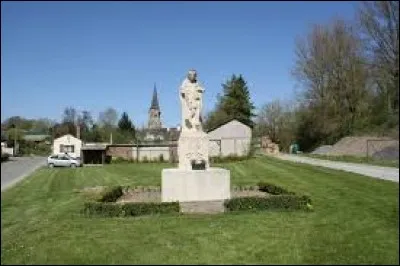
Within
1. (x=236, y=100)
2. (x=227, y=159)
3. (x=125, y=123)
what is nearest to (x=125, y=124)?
(x=125, y=123)

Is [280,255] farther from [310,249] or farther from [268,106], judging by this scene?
[268,106]

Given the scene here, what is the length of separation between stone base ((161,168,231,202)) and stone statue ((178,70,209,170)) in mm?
614

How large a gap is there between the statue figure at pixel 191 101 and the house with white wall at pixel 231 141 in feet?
119

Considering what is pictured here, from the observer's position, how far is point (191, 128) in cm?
1436

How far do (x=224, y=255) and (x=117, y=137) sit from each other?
238ft

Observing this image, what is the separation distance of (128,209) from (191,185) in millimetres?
2389

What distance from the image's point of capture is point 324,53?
168 ft

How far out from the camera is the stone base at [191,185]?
13391 mm

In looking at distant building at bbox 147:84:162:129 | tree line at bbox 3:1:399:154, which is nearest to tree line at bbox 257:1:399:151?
tree line at bbox 3:1:399:154

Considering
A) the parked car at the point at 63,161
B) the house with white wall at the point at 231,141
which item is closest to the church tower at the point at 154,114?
the house with white wall at the point at 231,141

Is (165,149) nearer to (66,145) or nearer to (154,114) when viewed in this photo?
(66,145)

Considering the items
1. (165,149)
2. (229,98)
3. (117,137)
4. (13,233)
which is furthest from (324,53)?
(13,233)

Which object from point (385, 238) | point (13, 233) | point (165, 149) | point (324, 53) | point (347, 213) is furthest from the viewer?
point (165, 149)

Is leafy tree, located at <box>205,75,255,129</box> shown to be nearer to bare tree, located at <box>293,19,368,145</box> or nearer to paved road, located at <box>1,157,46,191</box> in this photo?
bare tree, located at <box>293,19,368,145</box>
